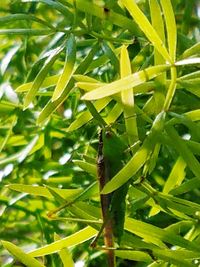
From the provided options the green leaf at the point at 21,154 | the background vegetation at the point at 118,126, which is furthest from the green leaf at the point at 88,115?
the green leaf at the point at 21,154

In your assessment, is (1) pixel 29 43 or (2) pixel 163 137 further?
(1) pixel 29 43

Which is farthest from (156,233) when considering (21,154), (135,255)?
(21,154)

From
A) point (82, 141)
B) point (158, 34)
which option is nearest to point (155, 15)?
point (158, 34)

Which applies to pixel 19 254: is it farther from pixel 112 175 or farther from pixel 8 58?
pixel 8 58

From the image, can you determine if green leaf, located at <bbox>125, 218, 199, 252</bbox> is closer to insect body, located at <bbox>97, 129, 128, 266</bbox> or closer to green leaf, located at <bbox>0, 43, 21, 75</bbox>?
insect body, located at <bbox>97, 129, 128, 266</bbox>

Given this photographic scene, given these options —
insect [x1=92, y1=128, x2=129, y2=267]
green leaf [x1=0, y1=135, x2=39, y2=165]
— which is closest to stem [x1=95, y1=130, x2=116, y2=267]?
insect [x1=92, y1=128, x2=129, y2=267]

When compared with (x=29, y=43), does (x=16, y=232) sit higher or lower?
lower

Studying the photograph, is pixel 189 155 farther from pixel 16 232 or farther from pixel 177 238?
pixel 16 232
